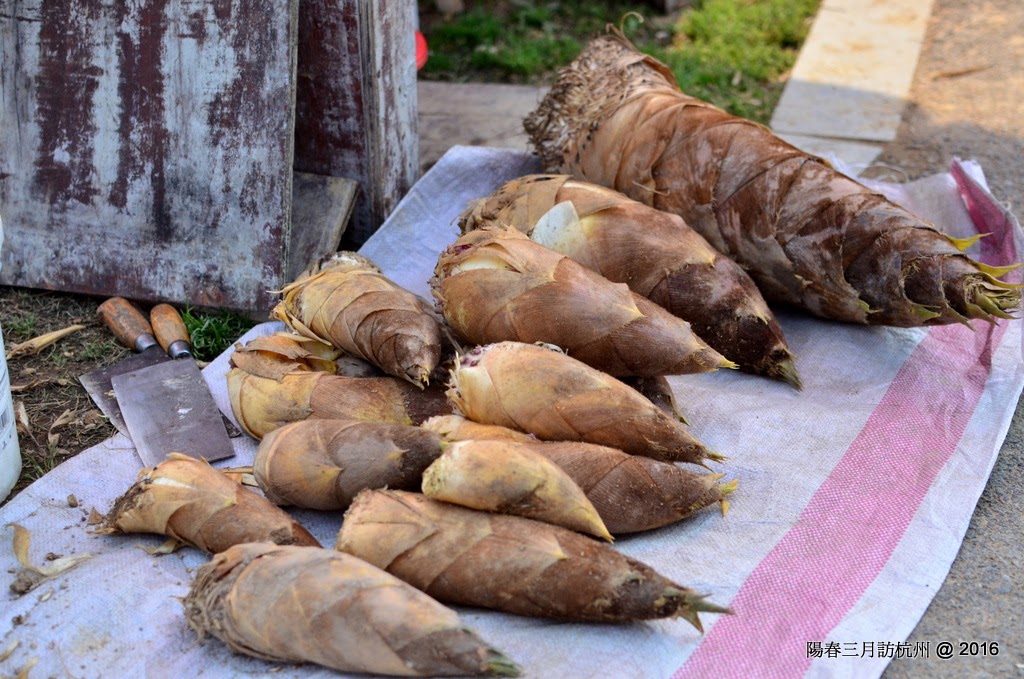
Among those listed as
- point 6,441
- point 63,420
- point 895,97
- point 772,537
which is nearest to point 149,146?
point 63,420

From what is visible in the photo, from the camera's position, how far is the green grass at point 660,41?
516 cm

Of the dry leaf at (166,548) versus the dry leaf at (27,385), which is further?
the dry leaf at (27,385)

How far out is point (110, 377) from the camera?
288 cm

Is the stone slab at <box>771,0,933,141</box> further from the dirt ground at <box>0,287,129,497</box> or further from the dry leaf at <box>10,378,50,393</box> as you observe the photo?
the dry leaf at <box>10,378,50,393</box>

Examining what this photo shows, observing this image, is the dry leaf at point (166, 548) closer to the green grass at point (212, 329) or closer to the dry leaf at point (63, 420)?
the dry leaf at point (63, 420)

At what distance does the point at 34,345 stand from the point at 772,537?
2.27 m

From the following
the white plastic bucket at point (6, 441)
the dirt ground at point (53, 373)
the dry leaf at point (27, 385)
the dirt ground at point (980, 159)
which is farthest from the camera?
the dry leaf at point (27, 385)

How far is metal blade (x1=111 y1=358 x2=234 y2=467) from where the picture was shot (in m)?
2.55

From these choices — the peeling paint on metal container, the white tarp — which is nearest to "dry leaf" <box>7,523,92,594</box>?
the white tarp

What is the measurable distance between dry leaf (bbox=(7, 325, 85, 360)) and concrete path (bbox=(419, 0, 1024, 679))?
179cm

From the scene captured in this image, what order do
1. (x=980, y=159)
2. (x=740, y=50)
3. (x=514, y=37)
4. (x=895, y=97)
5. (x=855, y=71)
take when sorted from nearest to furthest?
(x=980, y=159)
(x=895, y=97)
(x=855, y=71)
(x=740, y=50)
(x=514, y=37)

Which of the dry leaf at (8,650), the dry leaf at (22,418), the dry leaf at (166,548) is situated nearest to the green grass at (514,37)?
the dry leaf at (22,418)

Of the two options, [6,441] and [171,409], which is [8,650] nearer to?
[6,441]

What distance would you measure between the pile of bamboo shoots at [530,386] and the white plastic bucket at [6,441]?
403 millimetres
